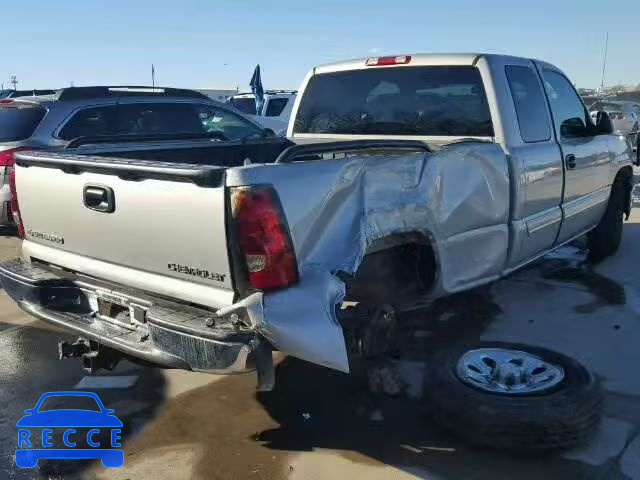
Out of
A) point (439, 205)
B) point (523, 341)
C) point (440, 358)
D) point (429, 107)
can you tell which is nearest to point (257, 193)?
point (439, 205)

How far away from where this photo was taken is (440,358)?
3.74 m

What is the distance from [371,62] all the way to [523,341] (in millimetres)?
2424

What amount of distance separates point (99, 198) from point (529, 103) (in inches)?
124

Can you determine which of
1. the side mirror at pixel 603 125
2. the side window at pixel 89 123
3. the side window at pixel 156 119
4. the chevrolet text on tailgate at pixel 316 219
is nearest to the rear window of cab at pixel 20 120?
the side window at pixel 89 123

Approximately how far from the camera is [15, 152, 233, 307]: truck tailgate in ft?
9.30

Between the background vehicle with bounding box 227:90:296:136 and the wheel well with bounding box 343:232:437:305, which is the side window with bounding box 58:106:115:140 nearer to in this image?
the wheel well with bounding box 343:232:437:305

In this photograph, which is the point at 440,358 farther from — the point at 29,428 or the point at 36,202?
the point at 36,202

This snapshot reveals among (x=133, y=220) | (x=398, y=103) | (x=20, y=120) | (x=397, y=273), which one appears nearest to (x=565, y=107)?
(x=398, y=103)

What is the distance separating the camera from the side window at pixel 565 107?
5.16m


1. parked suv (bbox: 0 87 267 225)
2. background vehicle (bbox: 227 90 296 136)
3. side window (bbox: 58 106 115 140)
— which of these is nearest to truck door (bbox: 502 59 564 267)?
parked suv (bbox: 0 87 267 225)

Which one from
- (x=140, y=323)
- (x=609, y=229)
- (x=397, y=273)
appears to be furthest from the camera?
(x=609, y=229)

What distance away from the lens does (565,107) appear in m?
5.41

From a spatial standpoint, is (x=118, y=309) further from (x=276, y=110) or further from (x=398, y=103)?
(x=276, y=110)

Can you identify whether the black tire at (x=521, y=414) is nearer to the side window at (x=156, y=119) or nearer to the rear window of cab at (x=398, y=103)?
the rear window of cab at (x=398, y=103)
